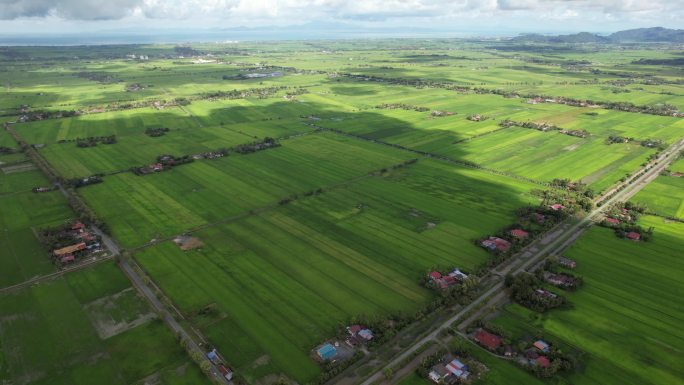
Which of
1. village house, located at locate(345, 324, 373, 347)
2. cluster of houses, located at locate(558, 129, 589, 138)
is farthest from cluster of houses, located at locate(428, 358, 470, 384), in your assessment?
cluster of houses, located at locate(558, 129, 589, 138)

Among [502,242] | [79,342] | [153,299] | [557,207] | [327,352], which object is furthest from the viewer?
[557,207]

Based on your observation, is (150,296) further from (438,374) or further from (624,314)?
(624,314)

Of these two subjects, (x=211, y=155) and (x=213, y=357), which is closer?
(x=213, y=357)

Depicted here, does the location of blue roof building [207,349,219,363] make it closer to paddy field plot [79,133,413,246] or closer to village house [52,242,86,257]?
paddy field plot [79,133,413,246]

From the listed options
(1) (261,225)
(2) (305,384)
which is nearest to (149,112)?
(1) (261,225)

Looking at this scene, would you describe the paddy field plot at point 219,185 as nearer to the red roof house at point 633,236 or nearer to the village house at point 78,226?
the village house at point 78,226

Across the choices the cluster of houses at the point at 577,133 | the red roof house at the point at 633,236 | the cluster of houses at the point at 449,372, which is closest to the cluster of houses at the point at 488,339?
the cluster of houses at the point at 449,372

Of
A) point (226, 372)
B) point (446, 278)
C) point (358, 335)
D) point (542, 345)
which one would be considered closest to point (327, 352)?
point (358, 335)
